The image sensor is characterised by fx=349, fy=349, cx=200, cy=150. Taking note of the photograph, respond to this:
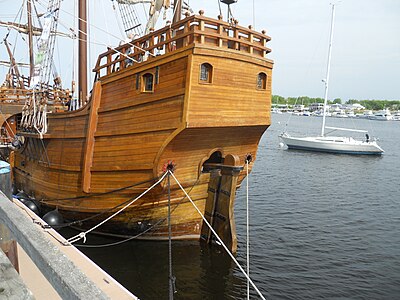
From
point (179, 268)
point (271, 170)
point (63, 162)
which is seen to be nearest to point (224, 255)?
point (179, 268)

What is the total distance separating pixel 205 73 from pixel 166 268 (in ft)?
15.8

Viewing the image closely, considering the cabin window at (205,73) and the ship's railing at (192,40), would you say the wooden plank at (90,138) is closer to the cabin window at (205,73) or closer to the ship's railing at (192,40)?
the ship's railing at (192,40)

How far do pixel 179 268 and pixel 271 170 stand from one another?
1827cm

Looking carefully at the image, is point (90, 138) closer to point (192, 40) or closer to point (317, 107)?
point (192, 40)

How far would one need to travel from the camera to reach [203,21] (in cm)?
689

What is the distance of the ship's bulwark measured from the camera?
7.15 meters

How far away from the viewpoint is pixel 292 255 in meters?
10.3

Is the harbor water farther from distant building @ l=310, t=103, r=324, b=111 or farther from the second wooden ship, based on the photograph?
distant building @ l=310, t=103, r=324, b=111

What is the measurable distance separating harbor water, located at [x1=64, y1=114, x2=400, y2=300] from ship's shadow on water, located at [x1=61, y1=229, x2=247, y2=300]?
2 centimetres

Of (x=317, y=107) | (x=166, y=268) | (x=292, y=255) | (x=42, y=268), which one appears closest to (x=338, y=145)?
(x=292, y=255)

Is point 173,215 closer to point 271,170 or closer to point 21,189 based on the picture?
point 21,189

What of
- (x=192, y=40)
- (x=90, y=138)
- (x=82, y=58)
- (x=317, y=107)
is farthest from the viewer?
(x=317, y=107)

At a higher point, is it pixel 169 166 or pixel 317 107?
pixel 317 107

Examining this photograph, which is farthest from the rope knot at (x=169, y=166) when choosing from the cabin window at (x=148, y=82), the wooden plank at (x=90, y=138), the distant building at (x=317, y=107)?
the distant building at (x=317, y=107)
